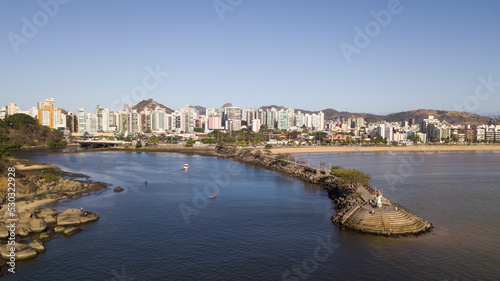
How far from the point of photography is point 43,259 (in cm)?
881

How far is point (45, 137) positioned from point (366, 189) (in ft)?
148

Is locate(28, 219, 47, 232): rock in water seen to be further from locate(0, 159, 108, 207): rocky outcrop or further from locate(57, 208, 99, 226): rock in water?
locate(0, 159, 108, 207): rocky outcrop

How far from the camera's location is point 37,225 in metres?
10.7

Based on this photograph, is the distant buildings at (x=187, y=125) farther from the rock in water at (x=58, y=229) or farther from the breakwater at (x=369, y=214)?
the rock in water at (x=58, y=229)

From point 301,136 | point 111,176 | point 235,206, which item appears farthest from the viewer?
point 301,136

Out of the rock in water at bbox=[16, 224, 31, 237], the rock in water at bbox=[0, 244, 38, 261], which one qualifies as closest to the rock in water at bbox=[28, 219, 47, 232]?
the rock in water at bbox=[16, 224, 31, 237]

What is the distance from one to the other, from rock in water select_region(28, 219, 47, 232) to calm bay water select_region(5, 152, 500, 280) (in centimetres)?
99

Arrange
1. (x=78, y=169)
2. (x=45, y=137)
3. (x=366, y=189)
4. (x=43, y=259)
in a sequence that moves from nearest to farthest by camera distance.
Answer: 1. (x=43, y=259)
2. (x=366, y=189)
3. (x=78, y=169)
4. (x=45, y=137)

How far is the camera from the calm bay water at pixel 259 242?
27.0ft

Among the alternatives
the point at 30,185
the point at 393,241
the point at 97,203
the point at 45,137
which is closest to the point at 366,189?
the point at 393,241

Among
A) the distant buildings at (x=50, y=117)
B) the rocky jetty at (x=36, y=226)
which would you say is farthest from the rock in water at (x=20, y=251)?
the distant buildings at (x=50, y=117)

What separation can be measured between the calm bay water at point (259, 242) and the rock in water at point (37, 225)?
0.99 meters

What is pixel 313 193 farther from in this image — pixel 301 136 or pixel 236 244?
pixel 301 136

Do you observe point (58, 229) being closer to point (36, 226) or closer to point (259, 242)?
point (36, 226)
